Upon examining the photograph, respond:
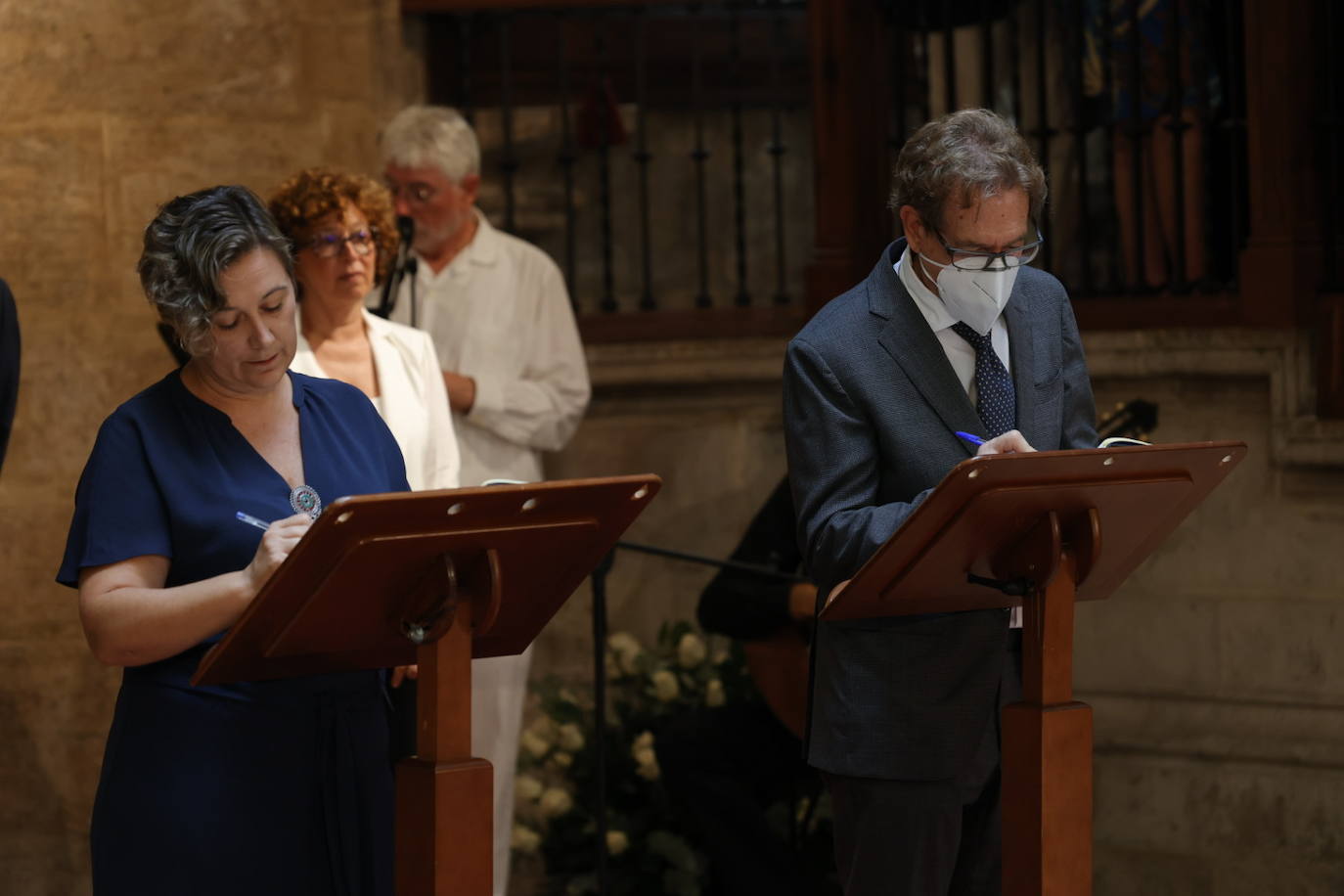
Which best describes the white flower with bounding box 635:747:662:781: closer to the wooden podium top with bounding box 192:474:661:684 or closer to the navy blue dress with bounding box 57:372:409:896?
the navy blue dress with bounding box 57:372:409:896

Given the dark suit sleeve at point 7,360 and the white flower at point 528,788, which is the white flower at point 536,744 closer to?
the white flower at point 528,788

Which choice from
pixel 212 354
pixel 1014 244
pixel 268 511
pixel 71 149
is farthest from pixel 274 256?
pixel 71 149

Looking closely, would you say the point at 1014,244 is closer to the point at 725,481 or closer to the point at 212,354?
the point at 212,354

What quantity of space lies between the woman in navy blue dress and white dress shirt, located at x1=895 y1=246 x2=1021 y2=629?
0.88 metres

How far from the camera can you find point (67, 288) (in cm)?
476

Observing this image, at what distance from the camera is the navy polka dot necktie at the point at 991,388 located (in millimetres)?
2654

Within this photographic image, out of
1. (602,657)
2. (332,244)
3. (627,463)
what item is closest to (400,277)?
(332,244)

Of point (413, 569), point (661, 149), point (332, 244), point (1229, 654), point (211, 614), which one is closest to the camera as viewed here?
point (413, 569)

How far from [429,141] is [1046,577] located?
7.49 ft

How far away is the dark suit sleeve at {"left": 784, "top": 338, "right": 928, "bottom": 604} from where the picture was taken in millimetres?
2561

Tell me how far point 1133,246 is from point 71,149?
2.80m

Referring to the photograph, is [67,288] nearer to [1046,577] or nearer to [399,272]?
[399,272]

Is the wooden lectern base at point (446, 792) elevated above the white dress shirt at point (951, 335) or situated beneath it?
situated beneath

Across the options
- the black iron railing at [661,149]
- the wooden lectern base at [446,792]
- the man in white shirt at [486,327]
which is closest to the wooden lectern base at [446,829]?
the wooden lectern base at [446,792]
